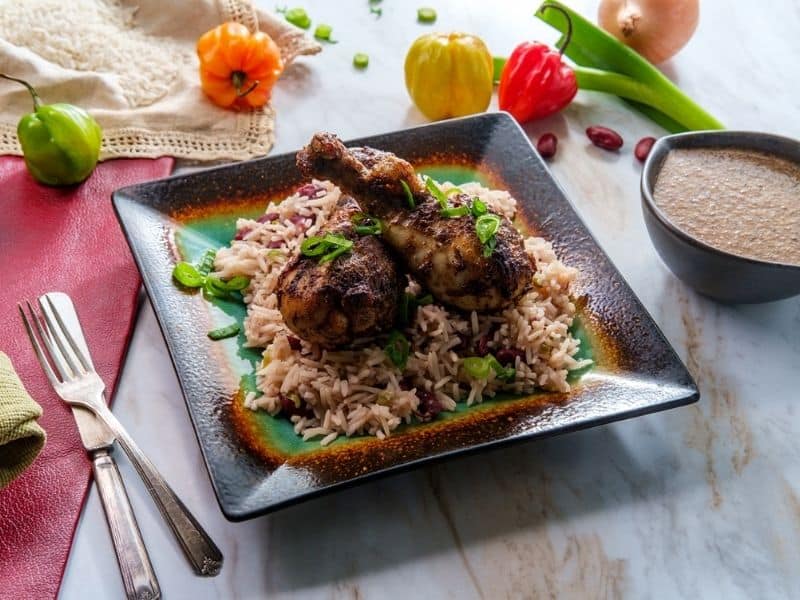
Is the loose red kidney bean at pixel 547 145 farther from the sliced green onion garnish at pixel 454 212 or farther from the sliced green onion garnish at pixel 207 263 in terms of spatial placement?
the sliced green onion garnish at pixel 207 263

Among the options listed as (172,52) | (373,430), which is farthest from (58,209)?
(373,430)

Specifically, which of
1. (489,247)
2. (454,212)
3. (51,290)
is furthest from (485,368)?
(51,290)

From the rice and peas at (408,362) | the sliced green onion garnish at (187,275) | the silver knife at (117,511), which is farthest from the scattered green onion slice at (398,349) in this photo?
the silver knife at (117,511)

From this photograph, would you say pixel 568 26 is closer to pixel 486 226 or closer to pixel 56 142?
pixel 486 226

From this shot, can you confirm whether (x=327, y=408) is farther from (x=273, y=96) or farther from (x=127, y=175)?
(x=273, y=96)

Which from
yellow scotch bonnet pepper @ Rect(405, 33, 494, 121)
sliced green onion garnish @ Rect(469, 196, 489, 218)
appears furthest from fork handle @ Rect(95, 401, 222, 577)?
yellow scotch bonnet pepper @ Rect(405, 33, 494, 121)

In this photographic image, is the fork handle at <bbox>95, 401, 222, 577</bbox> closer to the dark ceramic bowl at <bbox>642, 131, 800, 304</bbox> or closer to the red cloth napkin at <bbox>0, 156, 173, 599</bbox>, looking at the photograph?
the red cloth napkin at <bbox>0, 156, 173, 599</bbox>

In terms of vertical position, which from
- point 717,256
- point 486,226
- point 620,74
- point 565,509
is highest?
point 486,226
